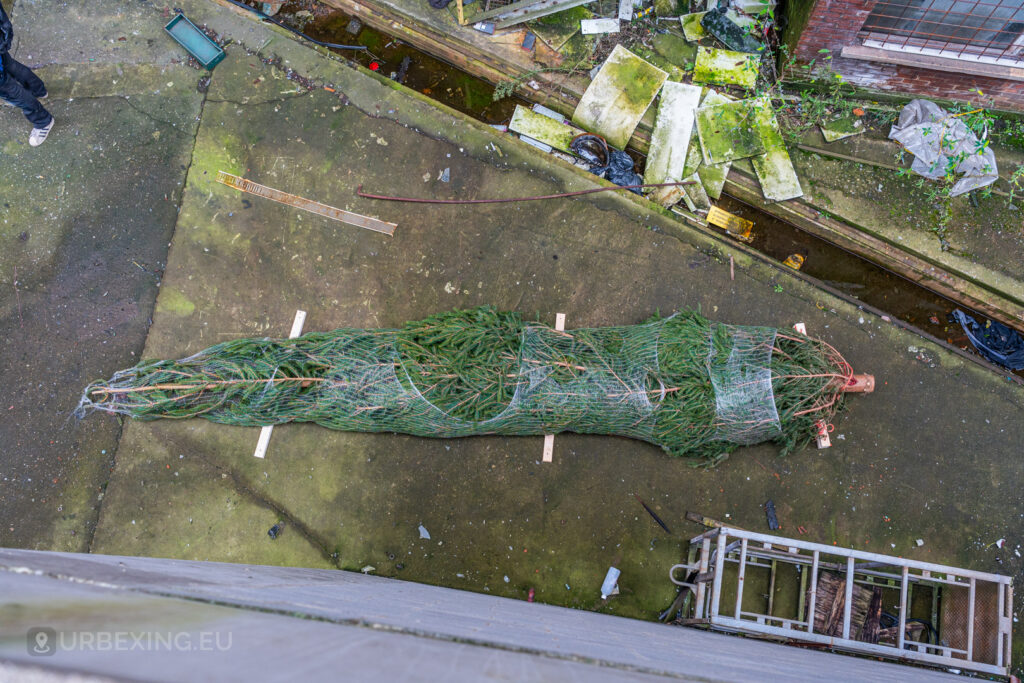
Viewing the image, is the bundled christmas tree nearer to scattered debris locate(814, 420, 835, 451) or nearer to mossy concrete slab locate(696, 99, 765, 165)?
scattered debris locate(814, 420, 835, 451)

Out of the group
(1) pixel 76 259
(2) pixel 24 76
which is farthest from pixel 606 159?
(2) pixel 24 76

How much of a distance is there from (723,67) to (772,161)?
2.97ft

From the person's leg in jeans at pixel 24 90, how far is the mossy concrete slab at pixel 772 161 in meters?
5.89

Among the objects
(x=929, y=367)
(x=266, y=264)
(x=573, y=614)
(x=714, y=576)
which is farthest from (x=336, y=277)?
(x=929, y=367)

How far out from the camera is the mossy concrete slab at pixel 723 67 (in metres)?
4.90

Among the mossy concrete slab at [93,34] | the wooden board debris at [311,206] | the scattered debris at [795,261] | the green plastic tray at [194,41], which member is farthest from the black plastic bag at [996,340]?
the mossy concrete slab at [93,34]

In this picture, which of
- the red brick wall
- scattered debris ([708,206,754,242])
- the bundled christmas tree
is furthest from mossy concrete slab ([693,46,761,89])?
the bundled christmas tree

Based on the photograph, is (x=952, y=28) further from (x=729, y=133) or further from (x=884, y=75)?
(x=729, y=133)

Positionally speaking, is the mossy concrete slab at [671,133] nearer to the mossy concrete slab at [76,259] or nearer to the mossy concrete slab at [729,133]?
the mossy concrete slab at [729,133]

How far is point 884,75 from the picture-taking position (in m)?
4.66

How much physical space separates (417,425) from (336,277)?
56.1 inches

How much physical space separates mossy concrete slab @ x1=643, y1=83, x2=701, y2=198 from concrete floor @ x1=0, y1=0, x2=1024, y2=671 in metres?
0.39

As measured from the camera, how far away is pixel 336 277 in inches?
186

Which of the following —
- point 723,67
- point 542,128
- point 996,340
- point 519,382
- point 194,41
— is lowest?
point 996,340
